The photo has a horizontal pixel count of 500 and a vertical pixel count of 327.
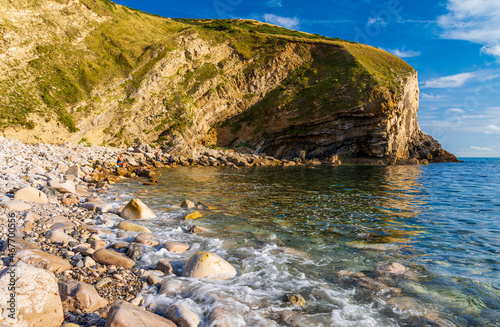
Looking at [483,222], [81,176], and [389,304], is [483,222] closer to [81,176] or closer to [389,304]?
[389,304]

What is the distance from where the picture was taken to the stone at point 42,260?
4.30 meters

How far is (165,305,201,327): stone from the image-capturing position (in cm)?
358

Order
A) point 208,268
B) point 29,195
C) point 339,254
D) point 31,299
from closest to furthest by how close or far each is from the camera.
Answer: point 31,299 < point 208,268 < point 339,254 < point 29,195

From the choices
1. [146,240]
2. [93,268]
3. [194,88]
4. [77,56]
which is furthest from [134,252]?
[194,88]

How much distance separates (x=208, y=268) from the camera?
515 centimetres

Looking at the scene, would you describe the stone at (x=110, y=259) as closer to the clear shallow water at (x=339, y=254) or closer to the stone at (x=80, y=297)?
the clear shallow water at (x=339, y=254)

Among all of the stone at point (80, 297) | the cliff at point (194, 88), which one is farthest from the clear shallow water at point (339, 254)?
the cliff at point (194, 88)

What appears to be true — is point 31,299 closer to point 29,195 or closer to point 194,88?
point 29,195

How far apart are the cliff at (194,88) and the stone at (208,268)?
2883 centimetres

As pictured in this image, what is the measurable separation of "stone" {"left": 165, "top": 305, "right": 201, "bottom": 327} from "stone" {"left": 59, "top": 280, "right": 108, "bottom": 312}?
0.99m

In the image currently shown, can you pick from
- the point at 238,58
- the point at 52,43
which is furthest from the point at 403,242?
the point at 238,58

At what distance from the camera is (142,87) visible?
4100 cm

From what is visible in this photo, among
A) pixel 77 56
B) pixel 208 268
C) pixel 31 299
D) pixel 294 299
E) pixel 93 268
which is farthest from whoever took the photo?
pixel 77 56

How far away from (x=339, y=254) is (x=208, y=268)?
340cm
